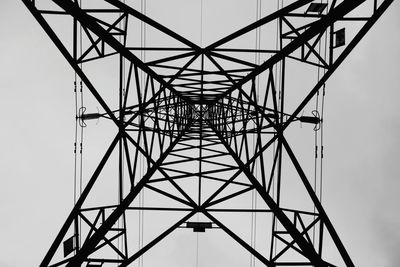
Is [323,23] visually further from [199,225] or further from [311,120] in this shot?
[199,225]

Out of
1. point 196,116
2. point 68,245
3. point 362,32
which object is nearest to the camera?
point 362,32

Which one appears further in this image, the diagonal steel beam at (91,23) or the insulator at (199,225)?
the insulator at (199,225)

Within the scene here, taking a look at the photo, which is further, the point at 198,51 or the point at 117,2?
the point at 198,51

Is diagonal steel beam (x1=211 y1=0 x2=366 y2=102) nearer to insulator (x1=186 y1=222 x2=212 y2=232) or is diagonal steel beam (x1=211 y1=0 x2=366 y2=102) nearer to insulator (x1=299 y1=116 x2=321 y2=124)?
insulator (x1=299 y1=116 x2=321 y2=124)

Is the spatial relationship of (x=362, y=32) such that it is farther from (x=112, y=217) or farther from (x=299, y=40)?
(x=112, y=217)

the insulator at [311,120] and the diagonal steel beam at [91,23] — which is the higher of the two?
the diagonal steel beam at [91,23]

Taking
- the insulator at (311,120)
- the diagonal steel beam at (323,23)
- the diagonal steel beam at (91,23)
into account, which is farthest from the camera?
the insulator at (311,120)

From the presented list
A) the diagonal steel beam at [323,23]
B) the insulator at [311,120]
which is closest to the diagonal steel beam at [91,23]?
the diagonal steel beam at [323,23]

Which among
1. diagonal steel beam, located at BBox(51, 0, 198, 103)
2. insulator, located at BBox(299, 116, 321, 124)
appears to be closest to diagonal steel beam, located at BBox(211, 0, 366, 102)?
diagonal steel beam, located at BBox(51, 0, 198, 103)

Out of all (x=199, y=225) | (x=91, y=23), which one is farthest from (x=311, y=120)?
(x=91, y=23)

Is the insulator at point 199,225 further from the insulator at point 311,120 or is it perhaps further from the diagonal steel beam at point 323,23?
the diagonal steel beam at point 323,23

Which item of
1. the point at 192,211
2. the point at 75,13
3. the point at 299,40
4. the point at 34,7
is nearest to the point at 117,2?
the point at 75,13
